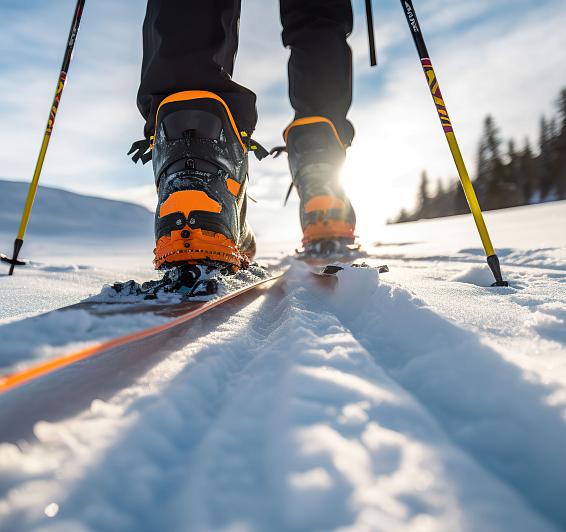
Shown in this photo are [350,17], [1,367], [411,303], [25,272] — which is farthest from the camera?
[350,17]

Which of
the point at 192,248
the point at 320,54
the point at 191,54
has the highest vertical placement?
the point at 320,54

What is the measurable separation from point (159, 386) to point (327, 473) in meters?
0.24

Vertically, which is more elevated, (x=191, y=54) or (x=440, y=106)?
(x=191, y=54)

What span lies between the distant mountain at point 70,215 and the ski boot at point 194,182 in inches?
Result: 351

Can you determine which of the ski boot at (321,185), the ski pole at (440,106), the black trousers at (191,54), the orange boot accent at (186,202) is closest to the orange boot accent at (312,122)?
the ski boot at (321,185)

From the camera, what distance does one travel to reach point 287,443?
0.94 feet

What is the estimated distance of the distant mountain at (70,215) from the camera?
972 cm

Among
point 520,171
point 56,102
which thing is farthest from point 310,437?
point 520,171

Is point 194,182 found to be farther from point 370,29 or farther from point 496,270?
point 370,29

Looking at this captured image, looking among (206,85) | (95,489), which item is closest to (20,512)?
(95,489)

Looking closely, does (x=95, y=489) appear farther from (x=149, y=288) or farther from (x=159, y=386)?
(x=149, y=288)

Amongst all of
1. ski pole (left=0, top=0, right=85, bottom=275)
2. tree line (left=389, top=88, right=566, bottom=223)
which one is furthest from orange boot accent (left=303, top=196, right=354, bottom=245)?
tree line (left=389, top=88, right=566, bottom=223)

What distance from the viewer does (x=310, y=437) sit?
287 mm

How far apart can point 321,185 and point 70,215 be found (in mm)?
12987
